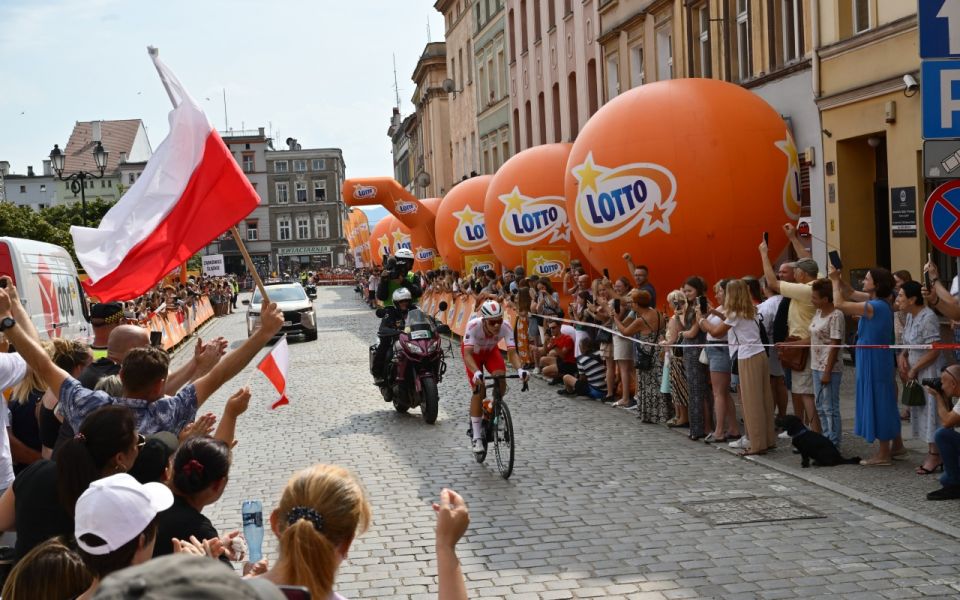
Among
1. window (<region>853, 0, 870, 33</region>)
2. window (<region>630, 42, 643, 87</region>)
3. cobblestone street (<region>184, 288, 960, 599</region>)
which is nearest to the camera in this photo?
cobblestone street (<region>184, 288, 960, 599</region>)

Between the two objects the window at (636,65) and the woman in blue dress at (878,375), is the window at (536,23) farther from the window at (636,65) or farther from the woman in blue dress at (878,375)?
the woman in blue dress at (878,375)

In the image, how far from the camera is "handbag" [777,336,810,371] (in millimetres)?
11523

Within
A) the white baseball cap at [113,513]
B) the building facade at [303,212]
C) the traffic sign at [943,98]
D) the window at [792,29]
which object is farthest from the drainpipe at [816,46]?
the building facade at [303,212]

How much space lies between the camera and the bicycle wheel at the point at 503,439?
10.6 meters

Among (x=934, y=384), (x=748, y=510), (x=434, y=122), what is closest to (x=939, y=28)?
(x=934, y=384)

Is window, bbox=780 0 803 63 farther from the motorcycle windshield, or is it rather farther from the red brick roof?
the red brick roof

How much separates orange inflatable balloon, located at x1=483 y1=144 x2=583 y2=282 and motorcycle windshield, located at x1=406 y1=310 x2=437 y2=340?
317 inches

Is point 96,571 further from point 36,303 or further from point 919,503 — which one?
point 36,303

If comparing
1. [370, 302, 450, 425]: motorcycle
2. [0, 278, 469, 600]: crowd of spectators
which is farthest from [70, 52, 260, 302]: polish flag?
[370, 302, 450, 425]: motorcycle

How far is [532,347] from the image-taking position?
69.0 feet

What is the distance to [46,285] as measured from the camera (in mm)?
17547

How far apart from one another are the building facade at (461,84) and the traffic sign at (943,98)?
1816 inches

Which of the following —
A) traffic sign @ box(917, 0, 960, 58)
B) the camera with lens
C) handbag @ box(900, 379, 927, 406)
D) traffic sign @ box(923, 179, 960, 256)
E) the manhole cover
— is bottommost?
the manhole cover

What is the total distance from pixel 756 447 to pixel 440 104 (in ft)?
213
